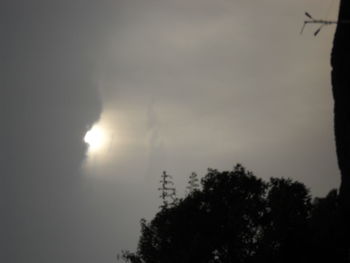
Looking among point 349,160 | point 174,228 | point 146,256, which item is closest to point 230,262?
point 174,228

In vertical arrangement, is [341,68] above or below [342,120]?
above

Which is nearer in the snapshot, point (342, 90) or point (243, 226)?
point (342, 90)

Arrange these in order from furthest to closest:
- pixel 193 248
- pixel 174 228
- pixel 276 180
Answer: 1. pixel 276 180
2. pixel 174 228
3. pixel 193 248

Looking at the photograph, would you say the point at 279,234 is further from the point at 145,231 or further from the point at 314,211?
the point at 145,231

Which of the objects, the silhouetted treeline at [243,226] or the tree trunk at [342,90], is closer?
the tree trunk at [342,90]

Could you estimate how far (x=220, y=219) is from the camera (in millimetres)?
40062

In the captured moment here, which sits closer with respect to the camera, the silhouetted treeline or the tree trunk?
the tree trunk

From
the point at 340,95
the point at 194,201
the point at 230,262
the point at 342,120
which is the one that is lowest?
the point at 230,262

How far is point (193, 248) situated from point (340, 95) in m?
28.0

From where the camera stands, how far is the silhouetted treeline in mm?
36875

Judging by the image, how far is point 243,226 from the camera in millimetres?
39469

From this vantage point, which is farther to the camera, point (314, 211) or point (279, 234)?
point (314, 211)

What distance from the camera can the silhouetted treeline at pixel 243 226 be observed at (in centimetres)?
3688

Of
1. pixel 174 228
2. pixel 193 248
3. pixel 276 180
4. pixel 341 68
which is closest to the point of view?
pixel 341 68
